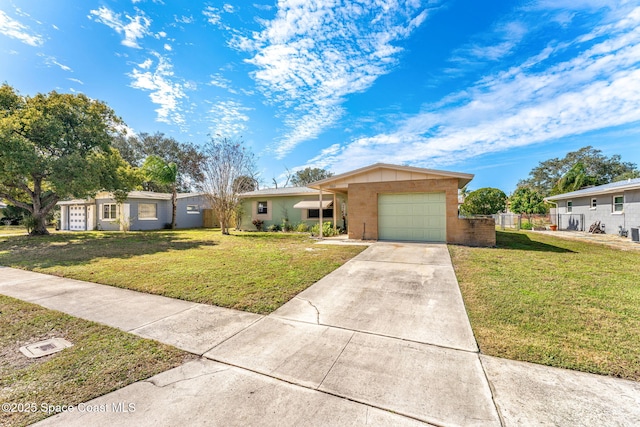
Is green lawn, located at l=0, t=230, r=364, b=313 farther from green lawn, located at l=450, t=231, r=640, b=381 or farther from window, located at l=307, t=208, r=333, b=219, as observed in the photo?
window, located at l=307, t=208, r=333, b=219

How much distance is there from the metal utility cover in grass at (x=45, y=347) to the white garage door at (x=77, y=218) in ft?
80.6

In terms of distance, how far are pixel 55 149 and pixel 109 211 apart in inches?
321

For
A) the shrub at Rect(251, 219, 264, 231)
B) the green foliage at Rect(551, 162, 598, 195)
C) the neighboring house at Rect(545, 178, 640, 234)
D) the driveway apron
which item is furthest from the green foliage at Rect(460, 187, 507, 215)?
the driveway apron

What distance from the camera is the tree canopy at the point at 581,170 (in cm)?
2645

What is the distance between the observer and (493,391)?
7.77 ft

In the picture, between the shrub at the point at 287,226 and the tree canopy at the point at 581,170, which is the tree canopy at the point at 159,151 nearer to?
the shrub at the point at 287,226

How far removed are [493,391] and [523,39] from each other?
1301 cm

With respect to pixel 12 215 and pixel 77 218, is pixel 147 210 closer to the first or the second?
pixel 77 218

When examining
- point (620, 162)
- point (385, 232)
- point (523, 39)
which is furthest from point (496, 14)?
point (620, 162)

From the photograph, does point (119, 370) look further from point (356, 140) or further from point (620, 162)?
point (620, 162)

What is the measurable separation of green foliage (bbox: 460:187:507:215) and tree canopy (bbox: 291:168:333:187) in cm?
2502

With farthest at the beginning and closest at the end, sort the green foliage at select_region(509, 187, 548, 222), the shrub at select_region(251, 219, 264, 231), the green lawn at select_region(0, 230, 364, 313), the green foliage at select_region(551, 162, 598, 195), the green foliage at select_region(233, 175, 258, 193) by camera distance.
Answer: the green foliage at select_region(551, 162, 598, 195), the green foliage at select_region(509, 187, 548, 222), the shrub at select_region(251, 219, 264, 231), the green foliage at select_region(233, 175, 258, 193), the green lawn at select_region(0, 230, 364, 313)

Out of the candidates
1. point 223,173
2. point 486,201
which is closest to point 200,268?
point 223,173

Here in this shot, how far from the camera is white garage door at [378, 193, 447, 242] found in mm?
11070
